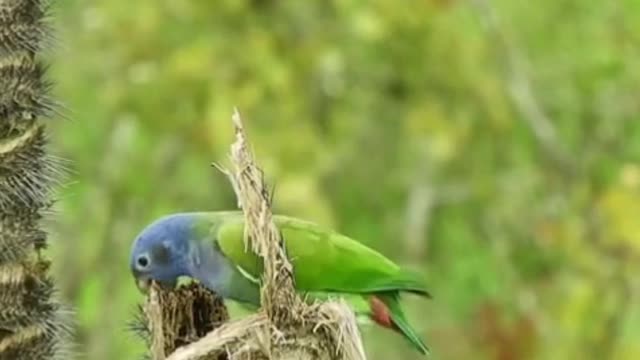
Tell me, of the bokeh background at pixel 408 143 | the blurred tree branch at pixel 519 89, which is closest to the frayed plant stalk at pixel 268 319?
the bokeh background at pixel 408 143

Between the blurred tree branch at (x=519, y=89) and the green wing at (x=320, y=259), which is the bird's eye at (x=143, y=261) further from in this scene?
the blurred tree branch at (x=519, y=89)

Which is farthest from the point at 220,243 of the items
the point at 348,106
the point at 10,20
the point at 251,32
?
the point at 348,106

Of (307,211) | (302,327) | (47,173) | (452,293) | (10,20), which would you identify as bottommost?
(302,327)

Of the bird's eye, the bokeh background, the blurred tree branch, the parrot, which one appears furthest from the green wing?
the blurred tree branch

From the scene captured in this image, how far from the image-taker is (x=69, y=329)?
2859mm

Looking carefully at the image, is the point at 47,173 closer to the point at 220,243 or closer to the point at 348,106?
the point at 220,243

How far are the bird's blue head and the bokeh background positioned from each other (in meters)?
3.69

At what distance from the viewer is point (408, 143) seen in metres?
9.14

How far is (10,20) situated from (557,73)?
6.21m

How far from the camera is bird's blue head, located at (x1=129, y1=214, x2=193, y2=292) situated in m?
3.00

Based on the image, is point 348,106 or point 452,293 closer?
point 348,106

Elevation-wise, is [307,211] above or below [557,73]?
below

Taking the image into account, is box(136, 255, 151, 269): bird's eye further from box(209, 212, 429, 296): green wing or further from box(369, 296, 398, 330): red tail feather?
box(369, 296, 398, 330): red tail feather

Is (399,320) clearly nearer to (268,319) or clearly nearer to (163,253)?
(163,253)
